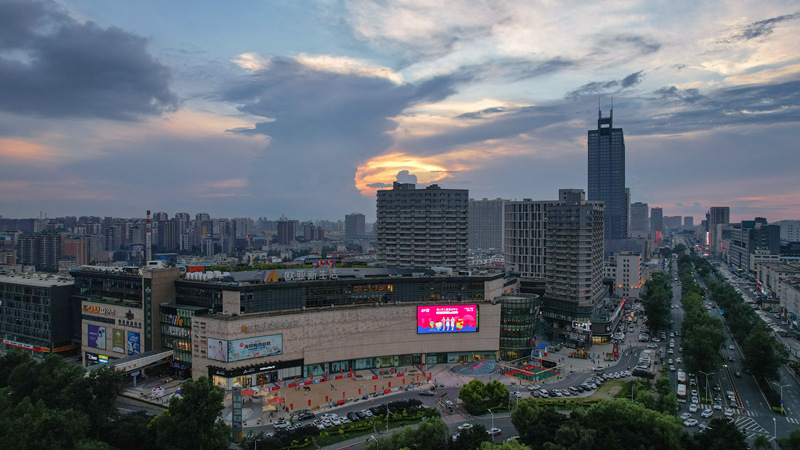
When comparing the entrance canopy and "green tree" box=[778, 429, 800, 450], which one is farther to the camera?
the entrance canopy

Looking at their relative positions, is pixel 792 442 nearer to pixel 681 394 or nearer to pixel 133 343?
pixel 681 394

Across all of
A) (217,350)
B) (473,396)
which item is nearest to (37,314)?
(217,350)

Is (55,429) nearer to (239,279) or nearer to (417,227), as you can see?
(239,279)

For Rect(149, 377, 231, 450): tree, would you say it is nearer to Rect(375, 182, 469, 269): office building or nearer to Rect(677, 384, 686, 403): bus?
Rect(677, 384, 686, 403): bus

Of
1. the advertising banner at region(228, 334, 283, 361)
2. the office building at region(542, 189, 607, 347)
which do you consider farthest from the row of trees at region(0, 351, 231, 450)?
the office building at region(542, 189, 607, 347)

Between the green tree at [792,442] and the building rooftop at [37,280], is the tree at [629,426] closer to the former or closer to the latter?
the green tree at [792,442]

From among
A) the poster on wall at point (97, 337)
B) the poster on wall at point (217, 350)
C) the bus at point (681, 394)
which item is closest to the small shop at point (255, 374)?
the poster on wall at point (217, 350)
